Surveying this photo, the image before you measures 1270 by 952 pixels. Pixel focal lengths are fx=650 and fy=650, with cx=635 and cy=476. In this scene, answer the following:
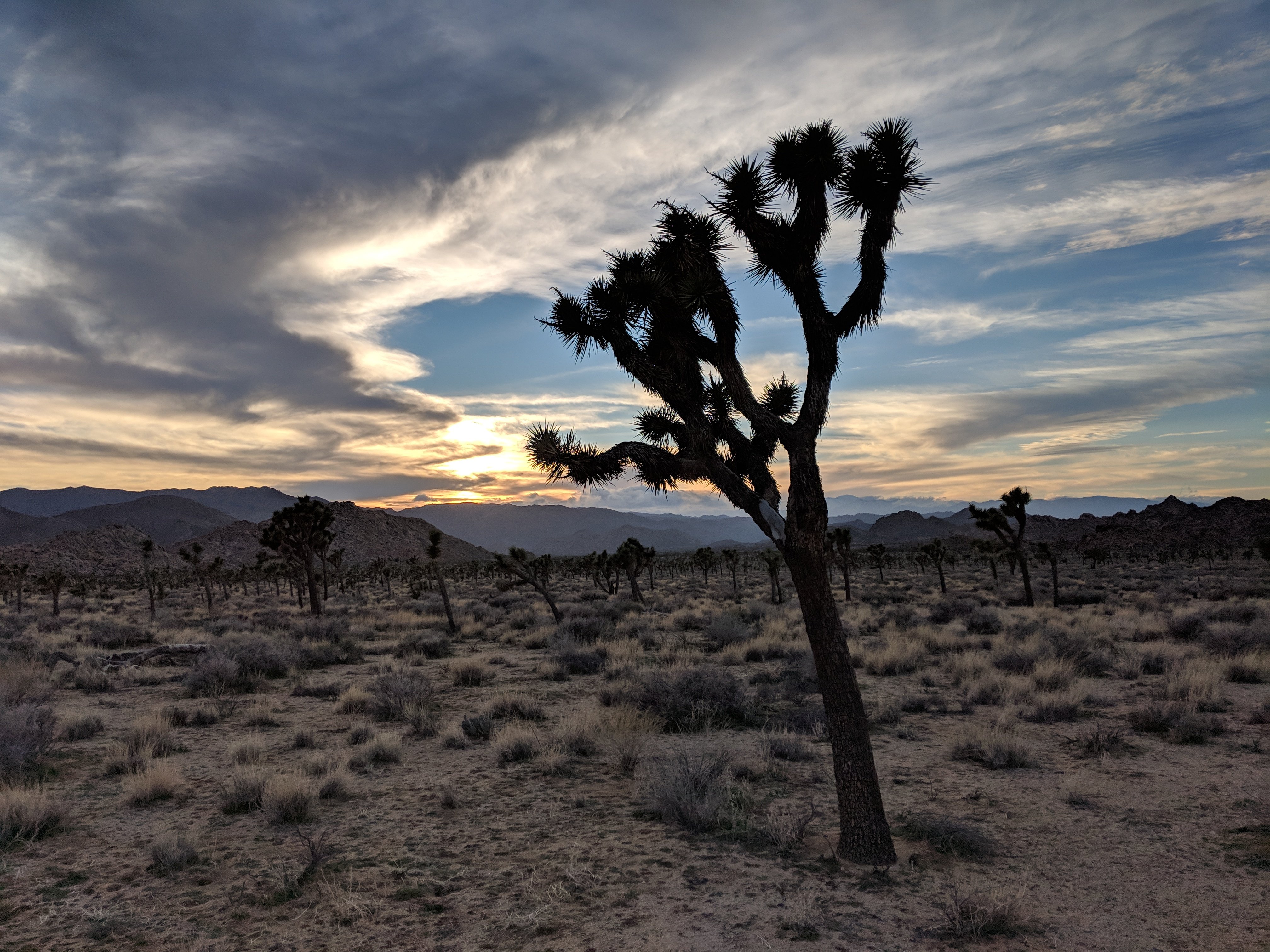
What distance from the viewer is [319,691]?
15.1 meters

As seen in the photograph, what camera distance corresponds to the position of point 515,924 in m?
5.56

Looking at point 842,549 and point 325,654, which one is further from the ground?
point 842,549

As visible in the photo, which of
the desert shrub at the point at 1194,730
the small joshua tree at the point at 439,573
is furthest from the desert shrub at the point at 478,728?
the small joshua tree at the point at 439,573

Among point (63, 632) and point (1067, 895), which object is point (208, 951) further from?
point (63, 632)

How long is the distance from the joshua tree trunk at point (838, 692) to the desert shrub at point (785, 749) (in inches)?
123

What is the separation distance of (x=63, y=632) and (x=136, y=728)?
69.5 ft

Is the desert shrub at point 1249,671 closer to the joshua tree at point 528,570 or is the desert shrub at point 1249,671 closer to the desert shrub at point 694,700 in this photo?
the desert shrub at point 694,700

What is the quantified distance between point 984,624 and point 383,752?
19.7 m

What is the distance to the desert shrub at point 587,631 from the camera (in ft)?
70.0

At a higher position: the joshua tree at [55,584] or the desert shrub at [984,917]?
the desert shrub at [984,917]

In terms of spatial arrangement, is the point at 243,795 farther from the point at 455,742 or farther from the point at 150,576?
the point at 150,576

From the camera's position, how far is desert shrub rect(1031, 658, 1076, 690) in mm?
13391

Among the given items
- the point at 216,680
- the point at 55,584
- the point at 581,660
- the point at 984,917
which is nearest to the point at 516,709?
the point at 581,660

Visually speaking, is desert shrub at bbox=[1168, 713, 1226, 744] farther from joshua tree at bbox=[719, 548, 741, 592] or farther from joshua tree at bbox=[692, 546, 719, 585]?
joshua tree at bbox=[692, 546, 719, 585]
